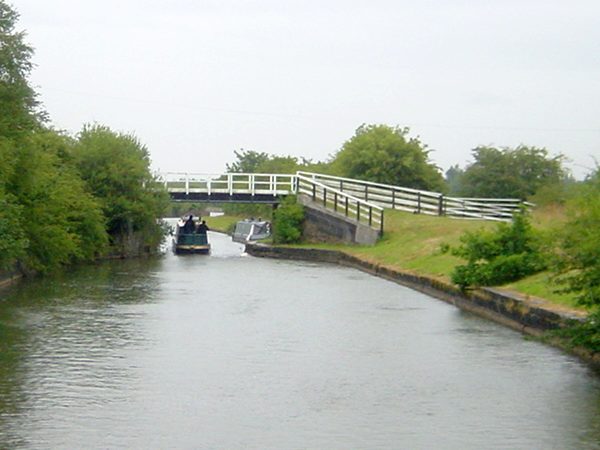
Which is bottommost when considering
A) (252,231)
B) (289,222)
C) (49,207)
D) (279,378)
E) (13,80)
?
(279,378)

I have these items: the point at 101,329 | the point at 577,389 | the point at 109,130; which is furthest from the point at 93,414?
the point at 109,130

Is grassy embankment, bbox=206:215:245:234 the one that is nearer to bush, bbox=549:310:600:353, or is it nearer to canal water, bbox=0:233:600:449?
canal water, bbox=0:233:600:449

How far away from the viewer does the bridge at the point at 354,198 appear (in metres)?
52.8

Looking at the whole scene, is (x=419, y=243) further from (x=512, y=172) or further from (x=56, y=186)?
(x=512, y=172)

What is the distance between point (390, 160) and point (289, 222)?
12175mm

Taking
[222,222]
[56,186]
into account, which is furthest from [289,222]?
[222,222]

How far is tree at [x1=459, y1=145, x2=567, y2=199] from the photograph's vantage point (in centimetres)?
6253

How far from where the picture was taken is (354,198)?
5150cm

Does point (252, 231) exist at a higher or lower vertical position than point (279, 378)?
higher

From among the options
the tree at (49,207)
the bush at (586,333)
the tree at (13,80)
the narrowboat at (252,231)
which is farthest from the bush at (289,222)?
the bush at (586,333)

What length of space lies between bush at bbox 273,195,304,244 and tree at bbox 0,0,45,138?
24434 millimetres

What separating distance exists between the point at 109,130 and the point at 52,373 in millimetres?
36472

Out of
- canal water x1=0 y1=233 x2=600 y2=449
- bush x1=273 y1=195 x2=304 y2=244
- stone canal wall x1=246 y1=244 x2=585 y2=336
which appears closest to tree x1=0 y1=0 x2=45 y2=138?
canal water x1=0 y1=233 x2=600 y2=449

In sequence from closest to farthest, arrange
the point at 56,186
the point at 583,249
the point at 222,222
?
1. the point at 583,249
2. the point at 56,186
3. the point at 222,222
